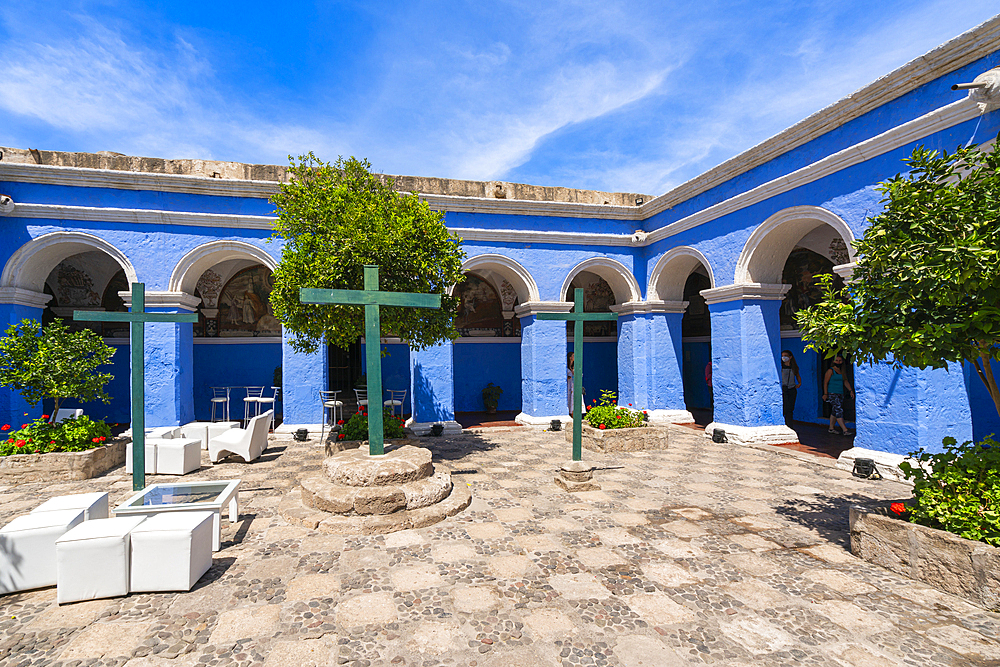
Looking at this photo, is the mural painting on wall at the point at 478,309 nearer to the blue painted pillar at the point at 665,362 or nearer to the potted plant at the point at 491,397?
the potted plant at the point at 491,397

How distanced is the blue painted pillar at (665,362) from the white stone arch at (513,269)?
287cm

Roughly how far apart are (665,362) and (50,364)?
11.1 m

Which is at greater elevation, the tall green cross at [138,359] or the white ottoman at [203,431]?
the tall green cross at [138,359]

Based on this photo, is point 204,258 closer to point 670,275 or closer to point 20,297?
point 20,297

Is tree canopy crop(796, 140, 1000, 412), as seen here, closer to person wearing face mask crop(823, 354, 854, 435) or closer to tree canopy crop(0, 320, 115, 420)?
person wearing face mask crop(823, 354, 854, 435)

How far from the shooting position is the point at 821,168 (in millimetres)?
7266

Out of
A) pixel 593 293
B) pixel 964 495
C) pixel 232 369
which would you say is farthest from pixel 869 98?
pixel 232 369

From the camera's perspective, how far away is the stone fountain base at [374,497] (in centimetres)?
456

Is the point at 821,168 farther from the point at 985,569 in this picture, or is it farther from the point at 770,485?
the point at 985,569

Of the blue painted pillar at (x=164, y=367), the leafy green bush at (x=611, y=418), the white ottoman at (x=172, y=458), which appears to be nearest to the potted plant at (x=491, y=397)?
the leafy green bush at (x=611, y=418)

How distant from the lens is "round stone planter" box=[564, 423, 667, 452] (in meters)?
7.95

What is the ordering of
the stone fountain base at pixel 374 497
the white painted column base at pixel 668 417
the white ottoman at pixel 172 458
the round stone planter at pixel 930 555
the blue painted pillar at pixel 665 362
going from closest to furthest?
the round stone planter at pixel 930 555 < the stone fountain base at pixel 374 497 < the white ottoman at pixel 172 458 < the white painted column base at pixel 668 417 < the blue painted pillar at pixel 665 362

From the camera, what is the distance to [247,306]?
40.3ft

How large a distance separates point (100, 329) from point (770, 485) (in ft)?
47.4
